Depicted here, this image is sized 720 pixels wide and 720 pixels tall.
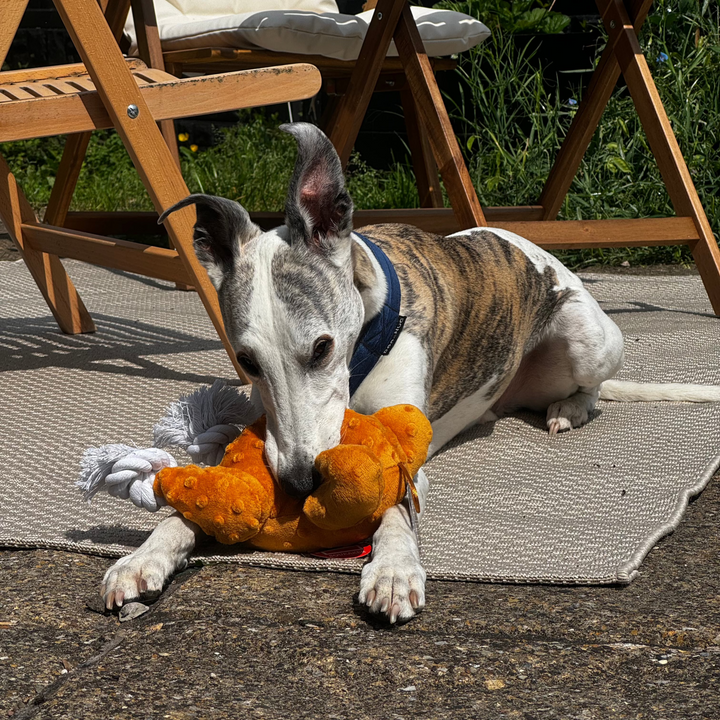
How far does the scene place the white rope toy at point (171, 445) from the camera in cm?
200

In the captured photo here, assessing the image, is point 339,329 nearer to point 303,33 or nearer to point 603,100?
point 603,100

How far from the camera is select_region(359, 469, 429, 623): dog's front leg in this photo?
174cm

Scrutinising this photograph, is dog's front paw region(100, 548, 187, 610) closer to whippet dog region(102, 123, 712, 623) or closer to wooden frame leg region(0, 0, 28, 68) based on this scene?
whippet dog region(102, 123, 712, 623)

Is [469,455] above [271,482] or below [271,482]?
below

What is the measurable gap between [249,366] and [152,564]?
42 cm

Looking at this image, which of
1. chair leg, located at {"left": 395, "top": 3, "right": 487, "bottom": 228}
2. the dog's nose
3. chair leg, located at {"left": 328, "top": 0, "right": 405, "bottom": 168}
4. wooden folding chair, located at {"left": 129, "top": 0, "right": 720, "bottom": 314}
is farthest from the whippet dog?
chair leg, located at {"left": 328, "top": 0, "right": 405, "bottom": 168}

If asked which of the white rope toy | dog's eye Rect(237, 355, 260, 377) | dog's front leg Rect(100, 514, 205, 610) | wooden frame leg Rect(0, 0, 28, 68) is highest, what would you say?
wooden frame leg Rect(0, 0, 28, 68)

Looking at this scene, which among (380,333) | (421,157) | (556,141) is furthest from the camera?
(556,141)

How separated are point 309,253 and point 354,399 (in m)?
0.40

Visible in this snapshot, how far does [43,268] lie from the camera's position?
4000 mm

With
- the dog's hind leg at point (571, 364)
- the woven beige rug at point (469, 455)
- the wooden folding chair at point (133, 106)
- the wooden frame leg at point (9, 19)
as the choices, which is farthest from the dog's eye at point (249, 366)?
the wooden frame leg at point (9, 19)

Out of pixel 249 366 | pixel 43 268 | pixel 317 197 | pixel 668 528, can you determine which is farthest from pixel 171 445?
pixel 43 268

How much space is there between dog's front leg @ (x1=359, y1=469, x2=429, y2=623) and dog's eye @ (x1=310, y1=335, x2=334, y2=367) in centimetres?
Answer: 34

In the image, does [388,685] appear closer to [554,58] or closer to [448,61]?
[448,61]
